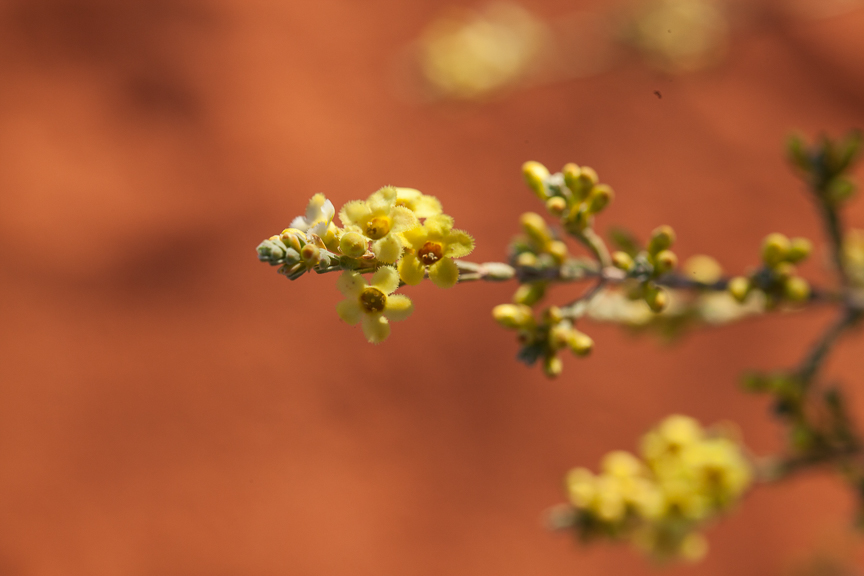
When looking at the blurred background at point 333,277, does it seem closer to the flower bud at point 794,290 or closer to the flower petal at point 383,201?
the flower bud at point 794,290

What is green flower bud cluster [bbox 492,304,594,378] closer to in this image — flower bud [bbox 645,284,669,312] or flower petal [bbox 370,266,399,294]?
flower bud [bbox 645,284,669,312]

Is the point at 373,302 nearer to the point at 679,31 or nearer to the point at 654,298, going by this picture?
the point at 654,298

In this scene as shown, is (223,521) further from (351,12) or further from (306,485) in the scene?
(351,12)

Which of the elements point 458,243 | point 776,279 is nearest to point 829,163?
point 776,279

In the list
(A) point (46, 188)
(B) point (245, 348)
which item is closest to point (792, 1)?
(B) point (245, 348)

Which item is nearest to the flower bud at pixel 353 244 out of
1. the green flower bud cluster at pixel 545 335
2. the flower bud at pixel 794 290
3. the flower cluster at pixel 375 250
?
the flower cluster at pixel 375 250

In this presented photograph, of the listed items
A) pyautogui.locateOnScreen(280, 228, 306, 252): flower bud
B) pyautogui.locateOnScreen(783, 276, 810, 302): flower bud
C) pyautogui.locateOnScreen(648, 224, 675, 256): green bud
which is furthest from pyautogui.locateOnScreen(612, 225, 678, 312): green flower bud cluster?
pyautogui.locateOnScreen(280, 228, 306, 252): flower bud
